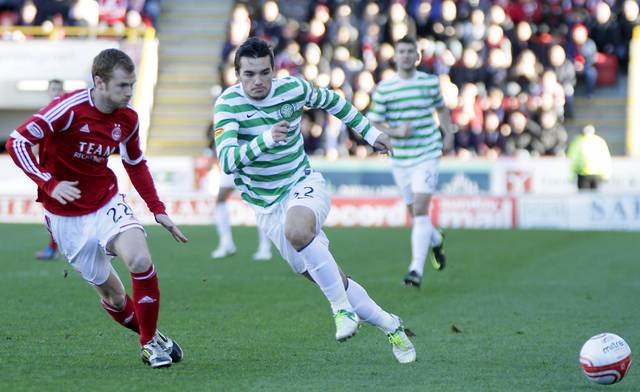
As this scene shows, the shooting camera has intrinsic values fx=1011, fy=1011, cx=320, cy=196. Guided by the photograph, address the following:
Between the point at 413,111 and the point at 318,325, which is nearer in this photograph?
the point at 318,325

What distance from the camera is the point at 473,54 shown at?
69.1 feet

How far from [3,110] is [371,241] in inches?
499

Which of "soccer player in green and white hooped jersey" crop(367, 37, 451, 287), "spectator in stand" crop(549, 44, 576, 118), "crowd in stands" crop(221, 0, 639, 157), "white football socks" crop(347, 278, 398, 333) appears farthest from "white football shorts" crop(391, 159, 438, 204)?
"spectator in stand" crop(549, 44, 576, 118)

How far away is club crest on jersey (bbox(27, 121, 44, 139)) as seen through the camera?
17.0 feet

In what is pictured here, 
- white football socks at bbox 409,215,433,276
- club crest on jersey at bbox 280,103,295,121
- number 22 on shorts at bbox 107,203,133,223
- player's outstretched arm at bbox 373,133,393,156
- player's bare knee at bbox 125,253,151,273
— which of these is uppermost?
club crest on jersey at bbox 280,103,295,121

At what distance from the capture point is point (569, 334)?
659 cm

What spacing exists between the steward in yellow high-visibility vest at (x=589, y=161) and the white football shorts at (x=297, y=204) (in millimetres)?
13921

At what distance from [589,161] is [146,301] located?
48.1 feet

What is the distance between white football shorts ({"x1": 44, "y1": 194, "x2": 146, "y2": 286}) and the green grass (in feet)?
1.73

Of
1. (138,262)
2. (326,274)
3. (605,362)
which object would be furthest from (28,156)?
(605,362)

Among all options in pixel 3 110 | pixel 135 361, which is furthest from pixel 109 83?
pixel 3 110

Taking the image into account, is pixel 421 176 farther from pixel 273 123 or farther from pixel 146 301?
pixel 146 301

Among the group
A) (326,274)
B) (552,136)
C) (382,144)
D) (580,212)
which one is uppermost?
(382,144)

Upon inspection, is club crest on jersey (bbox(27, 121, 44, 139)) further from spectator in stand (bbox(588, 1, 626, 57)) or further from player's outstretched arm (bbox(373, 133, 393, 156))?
spectator in stand (bbox(588, 1, 626, 57))
